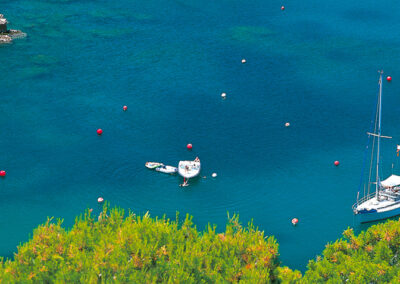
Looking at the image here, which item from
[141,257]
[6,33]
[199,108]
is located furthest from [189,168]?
[6,33]

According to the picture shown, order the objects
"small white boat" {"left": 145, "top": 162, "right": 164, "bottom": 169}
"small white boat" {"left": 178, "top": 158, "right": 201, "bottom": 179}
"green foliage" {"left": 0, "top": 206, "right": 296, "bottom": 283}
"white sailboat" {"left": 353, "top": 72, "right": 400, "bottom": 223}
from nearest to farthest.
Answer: "green foliage" {"left": 0, "top": 206, "right": 296, "bottom": 283}, "white sailboat" {"left": 353, "top": 72, "right": 400, "bottom": 223}, "small white boat" {"left": 178, "top": 158, "right": 201, "bottom": 179}, "small white boat" {"left": 145, "top": 162, "right": 164, "bottom": 169}

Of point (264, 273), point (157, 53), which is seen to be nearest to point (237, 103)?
point (157, 53)

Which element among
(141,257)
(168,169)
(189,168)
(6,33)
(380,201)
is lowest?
(141,257)

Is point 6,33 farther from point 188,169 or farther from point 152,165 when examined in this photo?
point 188,169

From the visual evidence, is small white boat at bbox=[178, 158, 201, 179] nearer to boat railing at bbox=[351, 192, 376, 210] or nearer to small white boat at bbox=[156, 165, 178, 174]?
small white boat at bbox=[156, 165, 178, 174]

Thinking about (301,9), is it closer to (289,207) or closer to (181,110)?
(181,110)

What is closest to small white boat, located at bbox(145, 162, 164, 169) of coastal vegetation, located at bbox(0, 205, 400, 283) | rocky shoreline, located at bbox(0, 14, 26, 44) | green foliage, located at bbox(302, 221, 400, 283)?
coastal vegetation, located at bbox(0, 205, 400, 283)

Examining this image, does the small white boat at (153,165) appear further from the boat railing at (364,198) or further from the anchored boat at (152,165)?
the boat railing at (364,198)
